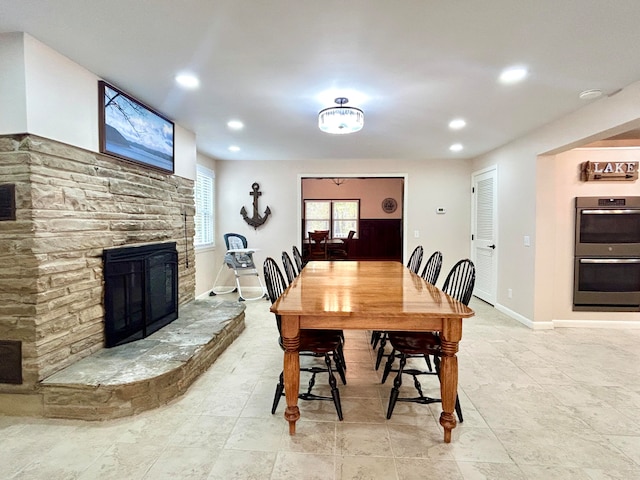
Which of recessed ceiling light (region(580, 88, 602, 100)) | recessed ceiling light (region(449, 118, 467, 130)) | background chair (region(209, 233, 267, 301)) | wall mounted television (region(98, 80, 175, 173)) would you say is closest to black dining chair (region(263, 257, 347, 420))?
wall mounted television (region(98, 80, 175, 173))

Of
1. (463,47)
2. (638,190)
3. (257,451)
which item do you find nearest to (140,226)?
(257,451)

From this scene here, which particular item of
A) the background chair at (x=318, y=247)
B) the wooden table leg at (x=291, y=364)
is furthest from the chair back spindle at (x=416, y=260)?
the background chair at (x=318, y=247)

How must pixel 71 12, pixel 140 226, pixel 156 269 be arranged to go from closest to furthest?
pixel 71 12, pixel 140 226, pixel 156 269

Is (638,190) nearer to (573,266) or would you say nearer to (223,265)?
(573,266)

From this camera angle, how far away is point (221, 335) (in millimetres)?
3287

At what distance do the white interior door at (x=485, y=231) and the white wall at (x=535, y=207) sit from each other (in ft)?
0.51

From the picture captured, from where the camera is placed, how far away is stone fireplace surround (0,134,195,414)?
7.01 feet

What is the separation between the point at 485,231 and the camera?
5461 millimetres

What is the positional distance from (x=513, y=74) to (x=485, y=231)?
132 inches

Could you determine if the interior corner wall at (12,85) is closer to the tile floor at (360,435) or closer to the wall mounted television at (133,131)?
the wall mounted television at (133,131)

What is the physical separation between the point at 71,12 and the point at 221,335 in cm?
259

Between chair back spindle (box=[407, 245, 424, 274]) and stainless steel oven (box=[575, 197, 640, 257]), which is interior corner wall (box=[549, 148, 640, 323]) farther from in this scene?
chair back spindle (box=[407, 245, 424, 274])

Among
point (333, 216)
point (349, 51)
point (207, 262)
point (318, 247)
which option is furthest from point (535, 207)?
point (333, 216)

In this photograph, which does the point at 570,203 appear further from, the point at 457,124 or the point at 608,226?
the point at 457,124
